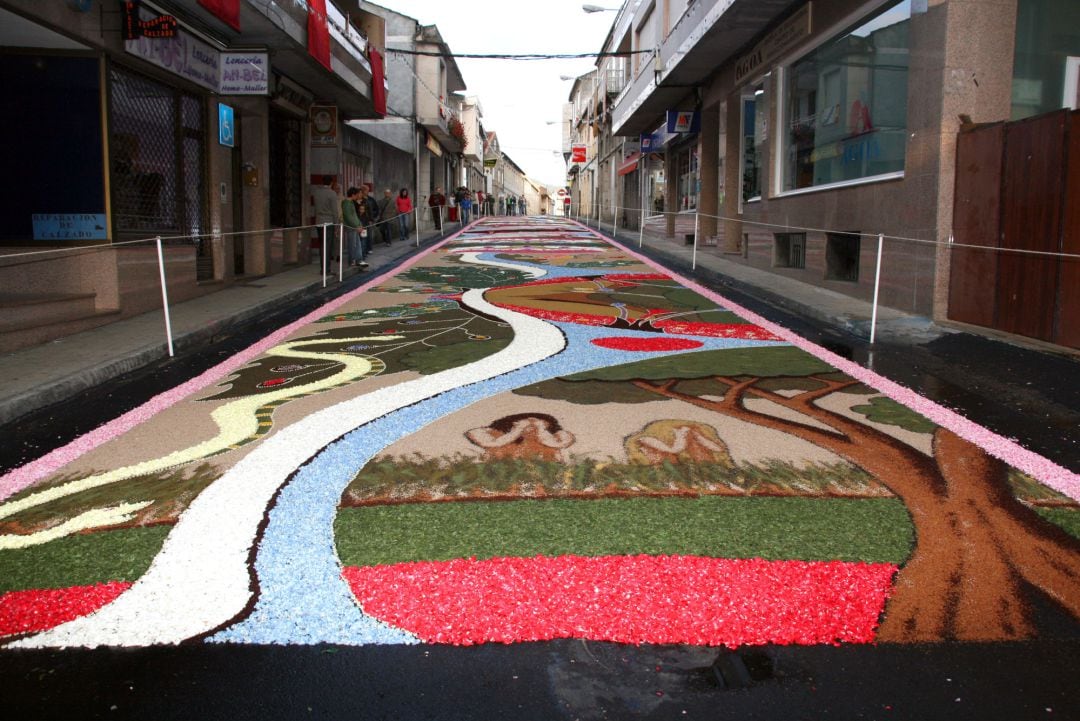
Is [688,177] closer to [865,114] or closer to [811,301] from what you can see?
[865,114]

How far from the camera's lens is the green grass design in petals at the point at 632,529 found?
3408mm

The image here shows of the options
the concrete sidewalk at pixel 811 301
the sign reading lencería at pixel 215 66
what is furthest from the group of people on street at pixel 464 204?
the sign reading lencería at pixel 215 66

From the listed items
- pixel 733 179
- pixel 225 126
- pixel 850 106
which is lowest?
pixel 733 179

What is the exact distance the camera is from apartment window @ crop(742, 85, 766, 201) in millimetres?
18500

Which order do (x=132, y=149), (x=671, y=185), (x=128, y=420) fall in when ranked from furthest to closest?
(x=671, y=185) → (x=132, y=149) → (x=128, y=420)

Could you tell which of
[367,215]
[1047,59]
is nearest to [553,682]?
[1047,59]

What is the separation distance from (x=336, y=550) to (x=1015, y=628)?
7.97ft

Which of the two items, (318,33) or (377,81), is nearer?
(318,33)

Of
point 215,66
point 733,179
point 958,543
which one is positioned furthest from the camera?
point 733,179

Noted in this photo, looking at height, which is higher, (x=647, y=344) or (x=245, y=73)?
(x=245, y=73)

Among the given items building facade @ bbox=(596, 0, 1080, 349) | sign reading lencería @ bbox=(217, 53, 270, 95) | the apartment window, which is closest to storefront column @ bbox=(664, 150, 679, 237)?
building facade @ bbox=(596, 0, 1080, 349)

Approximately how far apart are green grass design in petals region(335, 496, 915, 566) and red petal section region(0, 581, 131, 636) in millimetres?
855

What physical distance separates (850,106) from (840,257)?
229cm

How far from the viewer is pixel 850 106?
43.6 ft
